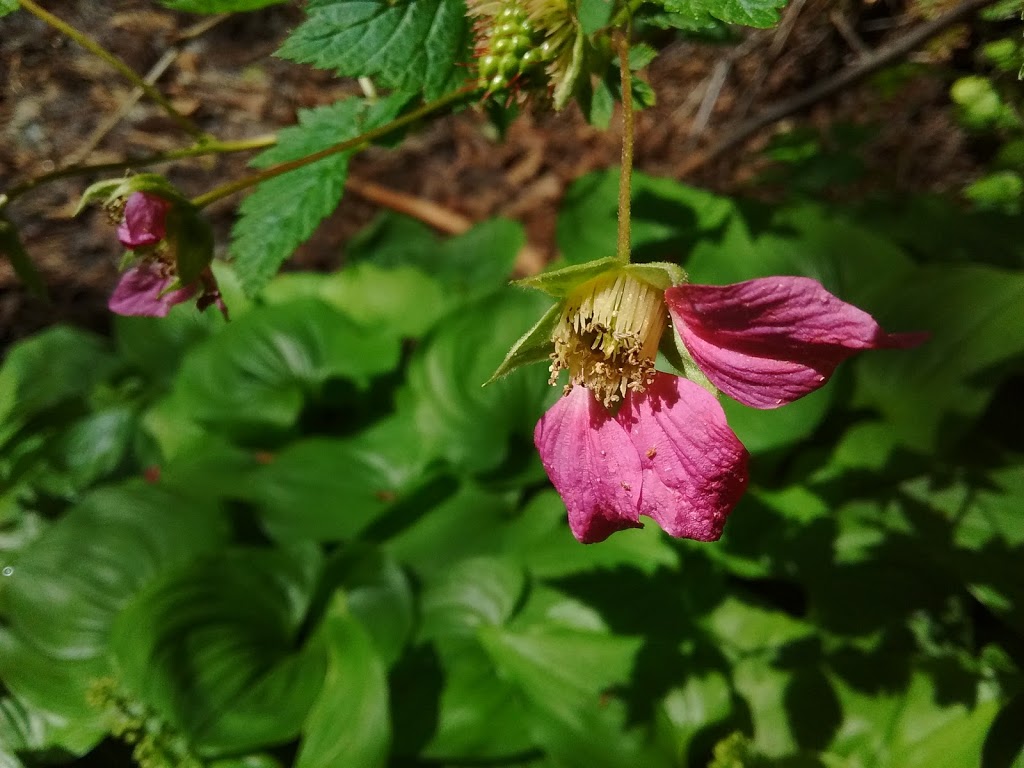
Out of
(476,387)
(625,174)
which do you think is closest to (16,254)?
(625,174)

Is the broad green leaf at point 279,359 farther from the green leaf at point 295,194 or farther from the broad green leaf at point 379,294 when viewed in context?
the green leaf at point 295,194

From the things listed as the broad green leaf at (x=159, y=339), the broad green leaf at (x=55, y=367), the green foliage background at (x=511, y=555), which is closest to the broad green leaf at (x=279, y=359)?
the green foliage background at (x=511, y=555)

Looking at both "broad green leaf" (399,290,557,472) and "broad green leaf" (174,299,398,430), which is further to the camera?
"broad green leaf" (174,299,398,430)

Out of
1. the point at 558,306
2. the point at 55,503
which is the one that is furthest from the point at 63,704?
the point at 558,306

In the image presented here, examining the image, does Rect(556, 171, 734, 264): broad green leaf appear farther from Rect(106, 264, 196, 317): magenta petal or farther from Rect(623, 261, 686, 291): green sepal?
Rect(106, 264, 196, 317): magenta petal

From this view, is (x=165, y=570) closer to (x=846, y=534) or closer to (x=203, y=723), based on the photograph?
(x=203, y=723)

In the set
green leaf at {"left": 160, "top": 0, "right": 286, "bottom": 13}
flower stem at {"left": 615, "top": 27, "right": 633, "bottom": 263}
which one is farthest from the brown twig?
green leaf at {"left": 160, "top": 0, "right": 286, "bottom": 13}
